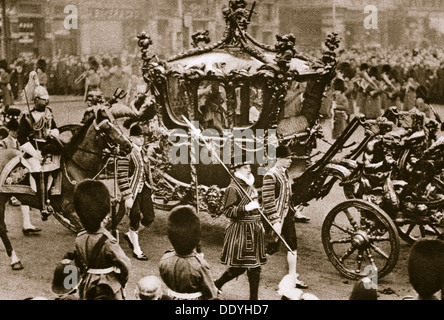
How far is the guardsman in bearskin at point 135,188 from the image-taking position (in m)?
8.71

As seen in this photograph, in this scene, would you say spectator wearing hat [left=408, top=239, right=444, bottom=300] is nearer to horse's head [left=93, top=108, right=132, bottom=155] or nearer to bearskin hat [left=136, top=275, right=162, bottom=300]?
bearskin hat [left=136, top=275, right=162, bottom=300]

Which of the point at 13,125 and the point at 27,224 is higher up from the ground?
the point at 13,125

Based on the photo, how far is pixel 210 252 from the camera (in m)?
8.98

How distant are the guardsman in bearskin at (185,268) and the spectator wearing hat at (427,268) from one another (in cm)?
161

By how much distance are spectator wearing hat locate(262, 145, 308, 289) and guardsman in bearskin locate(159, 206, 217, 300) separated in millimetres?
1495

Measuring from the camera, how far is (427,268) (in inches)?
207

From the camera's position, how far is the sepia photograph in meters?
5.82

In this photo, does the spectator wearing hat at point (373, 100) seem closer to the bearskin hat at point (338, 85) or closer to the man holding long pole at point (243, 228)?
the bearskin hat at point (338, 85)

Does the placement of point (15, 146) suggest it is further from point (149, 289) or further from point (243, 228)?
point (149, 289)

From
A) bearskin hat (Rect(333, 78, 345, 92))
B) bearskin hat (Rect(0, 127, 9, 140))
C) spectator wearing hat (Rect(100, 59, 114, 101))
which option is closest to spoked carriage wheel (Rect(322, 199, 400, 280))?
bearskin hat (Rect(0, 127, 9, 140))

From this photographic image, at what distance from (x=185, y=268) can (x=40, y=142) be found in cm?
459

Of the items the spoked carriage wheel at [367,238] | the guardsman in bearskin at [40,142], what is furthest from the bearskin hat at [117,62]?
the spoked carriage wheel at [367,238]

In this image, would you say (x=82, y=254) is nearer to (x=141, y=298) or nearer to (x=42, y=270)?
(x=141, y=298)

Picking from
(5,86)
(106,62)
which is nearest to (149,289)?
(5,86)
